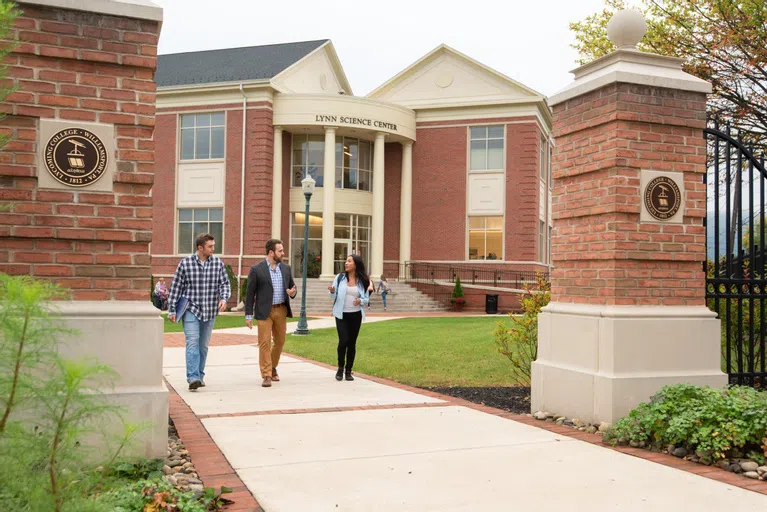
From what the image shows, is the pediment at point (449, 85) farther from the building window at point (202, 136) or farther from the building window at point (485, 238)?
the building window at point (202, 136)

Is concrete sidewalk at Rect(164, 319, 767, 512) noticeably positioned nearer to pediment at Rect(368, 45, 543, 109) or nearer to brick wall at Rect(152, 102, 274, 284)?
brick wall at Rect(152, 102, 274, 284)

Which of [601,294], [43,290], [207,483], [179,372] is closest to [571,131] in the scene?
[601,294]

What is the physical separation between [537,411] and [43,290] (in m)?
5.60

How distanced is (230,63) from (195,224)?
27.4ft

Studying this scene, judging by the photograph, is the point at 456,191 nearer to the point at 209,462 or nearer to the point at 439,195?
the point at 439,195

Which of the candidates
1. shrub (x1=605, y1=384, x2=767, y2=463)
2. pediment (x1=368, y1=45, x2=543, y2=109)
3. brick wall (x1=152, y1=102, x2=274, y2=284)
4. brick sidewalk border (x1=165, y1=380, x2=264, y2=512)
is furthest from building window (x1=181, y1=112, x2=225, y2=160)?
shrub (x1=605, y1=384, x2=767, y2=463)

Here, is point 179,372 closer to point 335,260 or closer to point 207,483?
point 207,483

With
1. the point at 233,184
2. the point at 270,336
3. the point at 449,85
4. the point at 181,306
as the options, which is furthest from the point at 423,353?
the point at 449,85

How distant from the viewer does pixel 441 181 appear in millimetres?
33812

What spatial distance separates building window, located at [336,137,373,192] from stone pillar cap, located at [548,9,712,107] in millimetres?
26448

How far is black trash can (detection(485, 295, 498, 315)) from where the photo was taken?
3056cm

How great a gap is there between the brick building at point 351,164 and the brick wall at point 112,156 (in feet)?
85.5

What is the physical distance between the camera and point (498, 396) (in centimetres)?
845

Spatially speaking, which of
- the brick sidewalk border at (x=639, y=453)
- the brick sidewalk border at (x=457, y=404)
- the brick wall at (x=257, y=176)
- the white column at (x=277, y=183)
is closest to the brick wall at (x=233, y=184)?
the brick wall at (x=257, y=176)
